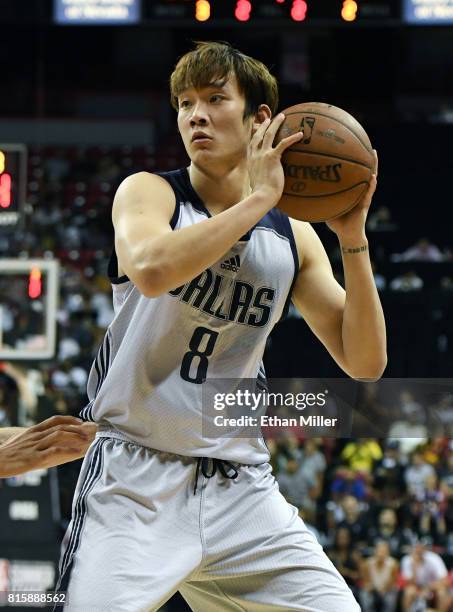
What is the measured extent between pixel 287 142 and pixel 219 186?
332mm

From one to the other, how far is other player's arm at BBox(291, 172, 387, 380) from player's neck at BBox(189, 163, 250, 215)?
0.20 metres

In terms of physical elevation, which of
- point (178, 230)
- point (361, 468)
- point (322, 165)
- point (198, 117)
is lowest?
point (361, 468)

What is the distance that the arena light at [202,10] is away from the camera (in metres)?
6.62

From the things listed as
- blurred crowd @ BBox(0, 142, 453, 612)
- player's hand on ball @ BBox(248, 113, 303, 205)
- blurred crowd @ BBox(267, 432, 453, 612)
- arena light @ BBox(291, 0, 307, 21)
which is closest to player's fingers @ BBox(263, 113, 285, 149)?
player's hand on ball @ BBox(248, 113, 303, 205)

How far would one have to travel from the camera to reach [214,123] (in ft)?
8.86

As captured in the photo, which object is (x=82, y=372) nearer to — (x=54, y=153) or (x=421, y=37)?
(x=54, y=153)

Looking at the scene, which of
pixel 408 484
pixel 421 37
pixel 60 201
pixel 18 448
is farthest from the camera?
pixel 421 37

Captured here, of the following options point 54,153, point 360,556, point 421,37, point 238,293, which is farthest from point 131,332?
point 421,37

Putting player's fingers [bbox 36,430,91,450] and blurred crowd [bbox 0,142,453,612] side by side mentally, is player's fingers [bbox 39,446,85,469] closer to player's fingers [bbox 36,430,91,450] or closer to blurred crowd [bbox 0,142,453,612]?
player's fingers [bbox 36,430,91,450]

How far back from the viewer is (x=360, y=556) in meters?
7.28

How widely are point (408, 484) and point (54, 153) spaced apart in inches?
322

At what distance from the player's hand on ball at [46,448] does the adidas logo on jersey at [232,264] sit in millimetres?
561

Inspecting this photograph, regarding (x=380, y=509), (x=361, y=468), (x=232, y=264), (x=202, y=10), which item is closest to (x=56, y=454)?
Result: (x=232, y=264)

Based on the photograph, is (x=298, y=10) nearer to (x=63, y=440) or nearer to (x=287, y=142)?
(x=287, y=142)
